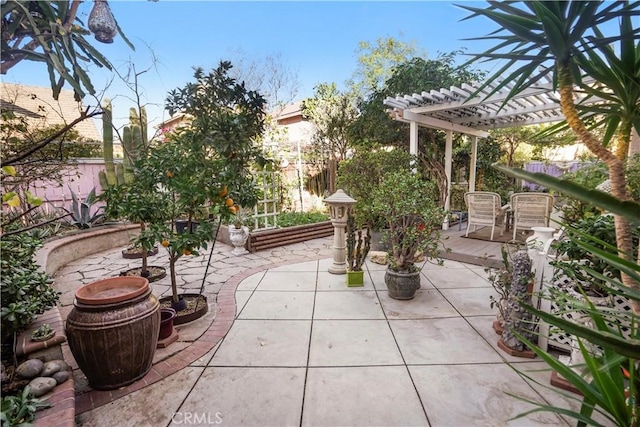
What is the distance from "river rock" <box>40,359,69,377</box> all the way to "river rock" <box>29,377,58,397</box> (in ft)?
0.16

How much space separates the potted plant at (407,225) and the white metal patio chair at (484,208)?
2403 mm

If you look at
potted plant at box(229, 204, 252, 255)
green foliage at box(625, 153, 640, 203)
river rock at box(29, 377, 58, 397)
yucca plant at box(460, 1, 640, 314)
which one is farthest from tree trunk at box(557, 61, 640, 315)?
potted plant at box(229, 204, 252, 255)

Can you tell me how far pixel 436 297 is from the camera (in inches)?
135

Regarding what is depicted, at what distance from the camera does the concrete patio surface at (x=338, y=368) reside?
179cm

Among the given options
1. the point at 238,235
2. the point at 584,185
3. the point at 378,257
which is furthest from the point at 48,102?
the point at 584,185

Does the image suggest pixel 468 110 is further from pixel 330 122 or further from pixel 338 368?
pixel 338 368

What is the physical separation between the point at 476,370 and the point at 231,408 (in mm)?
1703

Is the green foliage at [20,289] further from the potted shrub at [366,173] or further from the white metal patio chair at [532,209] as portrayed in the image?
the white metal patio chair at [532,209]

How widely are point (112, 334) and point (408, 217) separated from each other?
2.85 meters

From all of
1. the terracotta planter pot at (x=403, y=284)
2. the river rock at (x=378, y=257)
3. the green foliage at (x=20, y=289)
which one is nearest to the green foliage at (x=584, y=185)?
the terracotta planter pot at (x=403, y=284)

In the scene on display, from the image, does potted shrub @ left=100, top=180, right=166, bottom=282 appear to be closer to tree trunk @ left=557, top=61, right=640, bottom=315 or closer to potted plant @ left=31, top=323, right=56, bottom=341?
potted plant @ left=31, top=323, right=56, bottom=341

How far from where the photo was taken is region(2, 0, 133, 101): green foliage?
1663 mm

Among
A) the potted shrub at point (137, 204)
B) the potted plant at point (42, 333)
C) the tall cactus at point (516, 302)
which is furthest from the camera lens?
the potted shrub at point (137, 204)

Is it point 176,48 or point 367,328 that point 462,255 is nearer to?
point 367,328
